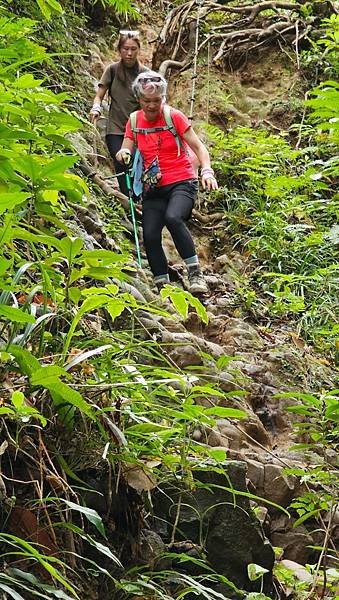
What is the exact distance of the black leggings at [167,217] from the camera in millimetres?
5227

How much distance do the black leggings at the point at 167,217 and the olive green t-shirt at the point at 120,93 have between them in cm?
199

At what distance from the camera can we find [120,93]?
7035mm

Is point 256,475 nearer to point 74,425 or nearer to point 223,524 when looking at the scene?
point 223,524

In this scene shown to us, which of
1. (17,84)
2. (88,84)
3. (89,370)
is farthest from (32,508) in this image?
(88,84)

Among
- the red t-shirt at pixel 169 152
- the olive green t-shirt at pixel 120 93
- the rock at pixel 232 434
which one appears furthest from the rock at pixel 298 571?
the olive green t-shirt at pixel 120 93

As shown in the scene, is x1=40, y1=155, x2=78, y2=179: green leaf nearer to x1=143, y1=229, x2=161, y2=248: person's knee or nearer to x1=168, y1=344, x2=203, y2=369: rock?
x1=168, y1=344, x2=203, y2=369: rock

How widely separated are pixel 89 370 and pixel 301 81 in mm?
9033

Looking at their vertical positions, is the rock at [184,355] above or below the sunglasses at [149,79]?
below

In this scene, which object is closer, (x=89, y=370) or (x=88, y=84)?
(x=89, y=370)

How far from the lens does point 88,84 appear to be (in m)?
8.81

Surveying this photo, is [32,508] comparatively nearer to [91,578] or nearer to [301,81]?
[91,578]

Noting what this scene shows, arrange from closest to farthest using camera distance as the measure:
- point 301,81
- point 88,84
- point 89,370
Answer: point 89,370 < point 88,84 < point 301,81

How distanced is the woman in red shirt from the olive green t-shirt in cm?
165

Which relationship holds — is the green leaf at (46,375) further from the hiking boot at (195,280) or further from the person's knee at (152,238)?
the hiking boot at (195,280)
